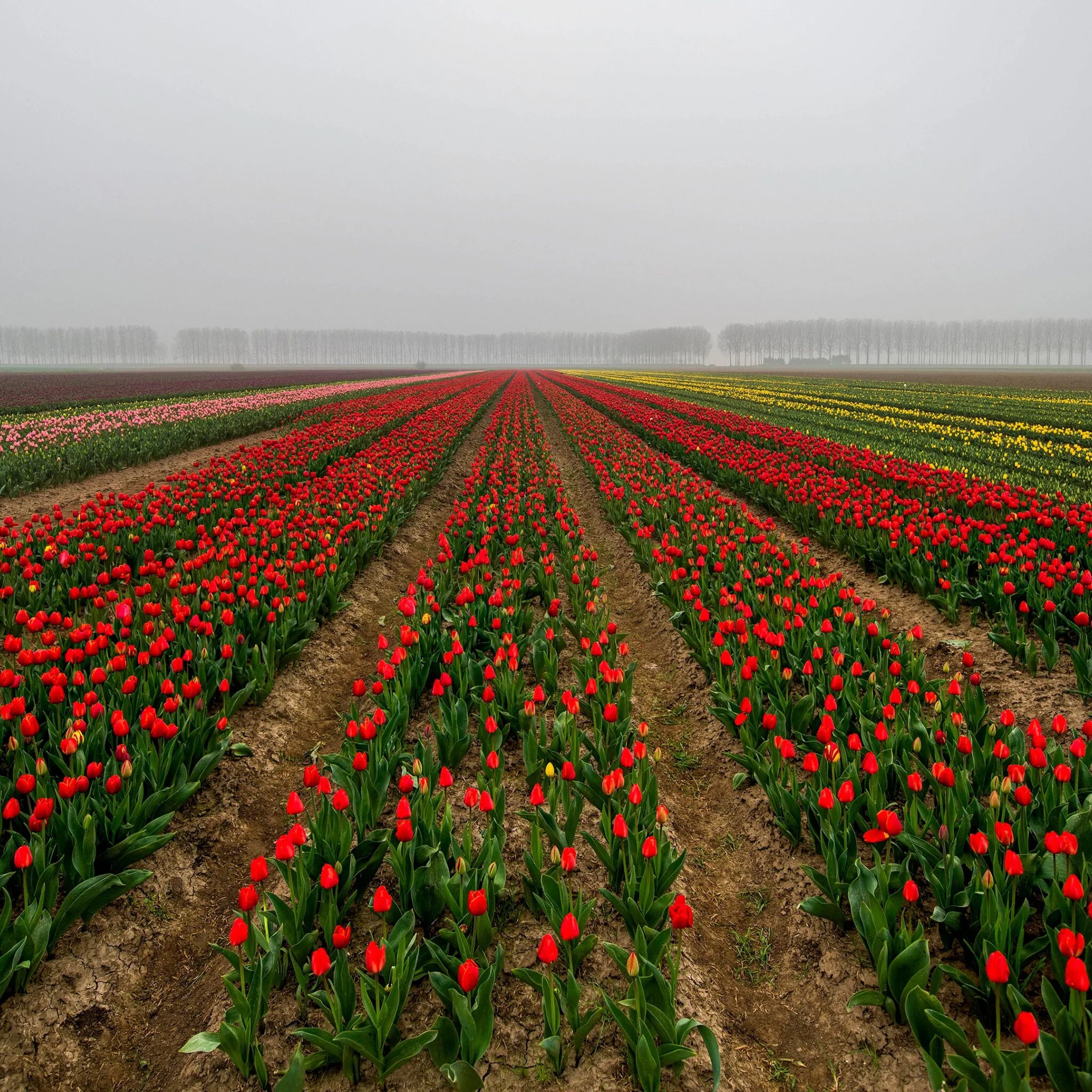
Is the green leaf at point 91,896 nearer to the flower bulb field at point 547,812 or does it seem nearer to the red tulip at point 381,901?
the flower bulb field at point 547,812

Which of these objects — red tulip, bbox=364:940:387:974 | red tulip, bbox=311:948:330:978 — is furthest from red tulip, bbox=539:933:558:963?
red tulip, bbox=311:948:330:978

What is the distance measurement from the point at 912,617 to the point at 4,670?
7.61 metres

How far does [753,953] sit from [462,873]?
150 cm

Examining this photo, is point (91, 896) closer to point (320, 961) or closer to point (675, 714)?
point (320, 961)

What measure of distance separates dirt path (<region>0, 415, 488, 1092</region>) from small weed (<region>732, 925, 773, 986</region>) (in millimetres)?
2342

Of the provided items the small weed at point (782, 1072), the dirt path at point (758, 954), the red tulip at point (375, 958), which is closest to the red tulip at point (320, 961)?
the red tulip at point (375, 958)

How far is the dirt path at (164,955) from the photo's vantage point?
243 cm

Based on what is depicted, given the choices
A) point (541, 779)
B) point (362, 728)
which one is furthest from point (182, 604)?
point (541, 779)

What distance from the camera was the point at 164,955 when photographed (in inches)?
116

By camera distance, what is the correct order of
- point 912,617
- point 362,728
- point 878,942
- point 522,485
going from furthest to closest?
point 522,485, point 912,617, point 362,728, point 878,942

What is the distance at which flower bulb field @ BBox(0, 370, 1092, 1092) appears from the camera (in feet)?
7.68

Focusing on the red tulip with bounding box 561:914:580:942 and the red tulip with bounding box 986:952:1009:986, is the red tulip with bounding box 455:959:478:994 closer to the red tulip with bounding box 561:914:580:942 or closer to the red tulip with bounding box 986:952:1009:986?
the red tulip with bounding box 561:914:580:942

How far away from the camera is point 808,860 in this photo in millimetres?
3293

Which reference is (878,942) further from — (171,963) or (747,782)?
(171,963)
